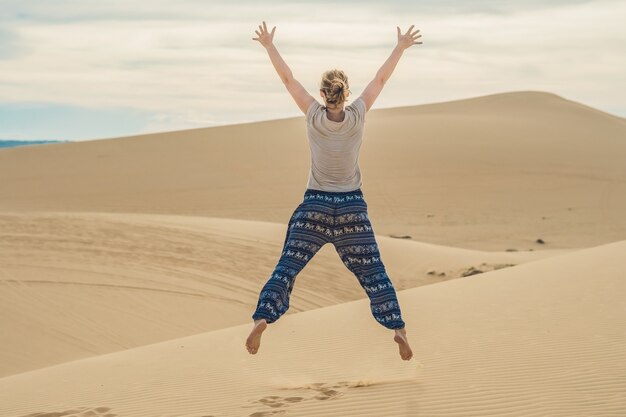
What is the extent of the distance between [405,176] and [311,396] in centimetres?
3465

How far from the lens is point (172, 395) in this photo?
7.32m

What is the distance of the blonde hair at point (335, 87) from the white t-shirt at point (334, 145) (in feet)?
0.29

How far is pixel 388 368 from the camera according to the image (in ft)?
25.2

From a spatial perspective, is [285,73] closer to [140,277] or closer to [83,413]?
[83,413]

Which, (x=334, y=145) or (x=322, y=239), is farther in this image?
(x=322, y=239)

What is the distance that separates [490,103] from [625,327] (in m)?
68.4

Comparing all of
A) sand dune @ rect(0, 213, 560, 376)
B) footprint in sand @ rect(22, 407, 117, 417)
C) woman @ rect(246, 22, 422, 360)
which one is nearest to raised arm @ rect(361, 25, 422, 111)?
woman @ rect(246, 22, 422, 360)

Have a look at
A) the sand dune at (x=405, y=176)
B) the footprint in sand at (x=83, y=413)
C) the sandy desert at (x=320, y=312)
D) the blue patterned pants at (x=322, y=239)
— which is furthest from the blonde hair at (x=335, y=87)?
the sand dune at (x=405, y=176)

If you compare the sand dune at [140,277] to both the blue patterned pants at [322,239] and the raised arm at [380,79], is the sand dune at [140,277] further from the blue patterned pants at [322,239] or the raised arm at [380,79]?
the raised arm at [380,79]

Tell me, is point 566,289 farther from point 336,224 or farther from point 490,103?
point 490,103

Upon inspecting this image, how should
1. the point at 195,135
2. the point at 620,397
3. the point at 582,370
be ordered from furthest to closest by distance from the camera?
the point at 195,135, the point at 582,370, the point at 620,397

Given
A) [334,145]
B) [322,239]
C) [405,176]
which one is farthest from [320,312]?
[405,176]

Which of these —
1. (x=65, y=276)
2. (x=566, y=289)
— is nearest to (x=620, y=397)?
(x=566, y=289)

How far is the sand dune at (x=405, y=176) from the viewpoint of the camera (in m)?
32.4
